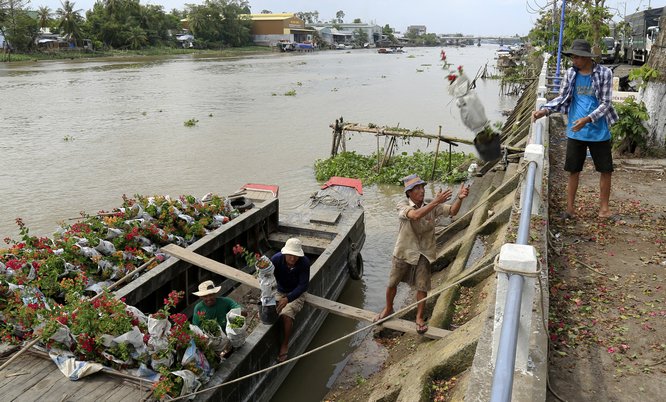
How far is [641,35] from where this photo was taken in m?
27.7

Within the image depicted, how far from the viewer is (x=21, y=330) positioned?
4.69 meters

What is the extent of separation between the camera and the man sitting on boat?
5719 mm

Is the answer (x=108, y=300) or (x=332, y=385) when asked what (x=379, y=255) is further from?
(x=108, y=300)

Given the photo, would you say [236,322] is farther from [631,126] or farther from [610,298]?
[631,126]

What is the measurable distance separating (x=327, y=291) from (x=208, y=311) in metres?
2.26

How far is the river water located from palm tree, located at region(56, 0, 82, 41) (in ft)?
85.1

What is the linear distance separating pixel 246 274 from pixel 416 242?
2252 millimetres

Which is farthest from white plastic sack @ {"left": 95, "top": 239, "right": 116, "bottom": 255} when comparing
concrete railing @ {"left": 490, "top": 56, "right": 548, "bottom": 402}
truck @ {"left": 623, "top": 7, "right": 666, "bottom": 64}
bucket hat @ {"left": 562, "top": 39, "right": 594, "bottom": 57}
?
truck @ {"left": 623, "top": 7, "right": 666, "bottom": 64}

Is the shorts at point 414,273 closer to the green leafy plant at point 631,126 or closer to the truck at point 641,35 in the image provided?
the green leafy plant at point 631,126

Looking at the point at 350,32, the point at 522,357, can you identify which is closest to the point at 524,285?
the point at 522,357

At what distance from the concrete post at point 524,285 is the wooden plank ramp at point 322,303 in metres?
1.93

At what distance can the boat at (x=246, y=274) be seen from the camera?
4207 millimetres

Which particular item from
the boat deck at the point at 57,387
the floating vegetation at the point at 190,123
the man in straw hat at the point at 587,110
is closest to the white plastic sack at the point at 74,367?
the boat deck at the point at 57,387

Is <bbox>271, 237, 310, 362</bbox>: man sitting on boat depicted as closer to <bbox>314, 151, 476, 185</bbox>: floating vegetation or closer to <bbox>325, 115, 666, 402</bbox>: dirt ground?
<bbox>325, 115, 666, 402</bbox>: dirt ground
